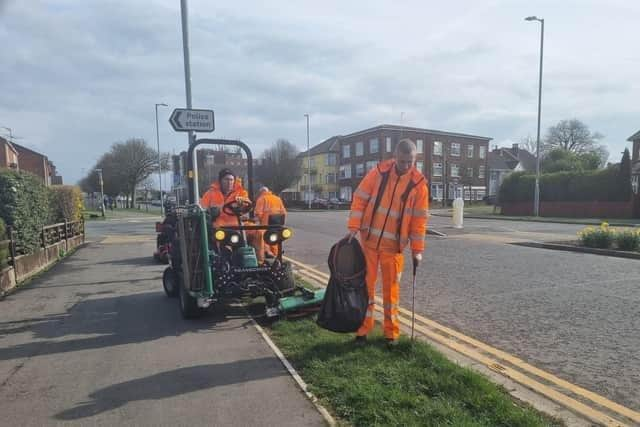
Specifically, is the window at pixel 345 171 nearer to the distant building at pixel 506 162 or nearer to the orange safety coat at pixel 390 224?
the distant building at pixel 506 162

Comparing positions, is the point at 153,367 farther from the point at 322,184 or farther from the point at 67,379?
the point at 322,184

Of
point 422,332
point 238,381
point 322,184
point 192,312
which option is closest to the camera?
point 238,381

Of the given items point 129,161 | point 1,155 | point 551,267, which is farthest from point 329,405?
point 129,161

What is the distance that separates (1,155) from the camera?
40250 millimetres

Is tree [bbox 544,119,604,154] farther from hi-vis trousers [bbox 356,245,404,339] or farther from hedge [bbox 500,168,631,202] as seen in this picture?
hi-vis trousers [bbox 356,245,404,339]

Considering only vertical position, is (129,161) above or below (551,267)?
above

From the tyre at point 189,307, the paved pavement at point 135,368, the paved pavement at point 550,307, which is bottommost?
the paved pavement at point 550,307

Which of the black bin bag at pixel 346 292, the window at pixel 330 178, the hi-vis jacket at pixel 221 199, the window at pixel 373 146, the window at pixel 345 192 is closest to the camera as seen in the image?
the black bin bag at pixel 346 292

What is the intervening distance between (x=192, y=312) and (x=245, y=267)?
85cm

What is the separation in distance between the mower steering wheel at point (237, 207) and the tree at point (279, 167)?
156 feet

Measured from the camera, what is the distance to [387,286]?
4.00 meters

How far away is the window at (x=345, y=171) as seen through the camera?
58903mm

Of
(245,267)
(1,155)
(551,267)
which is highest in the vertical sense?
(1,155)

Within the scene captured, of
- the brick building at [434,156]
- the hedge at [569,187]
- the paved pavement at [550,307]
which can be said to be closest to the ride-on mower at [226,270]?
the paved pavement at [550,307]
